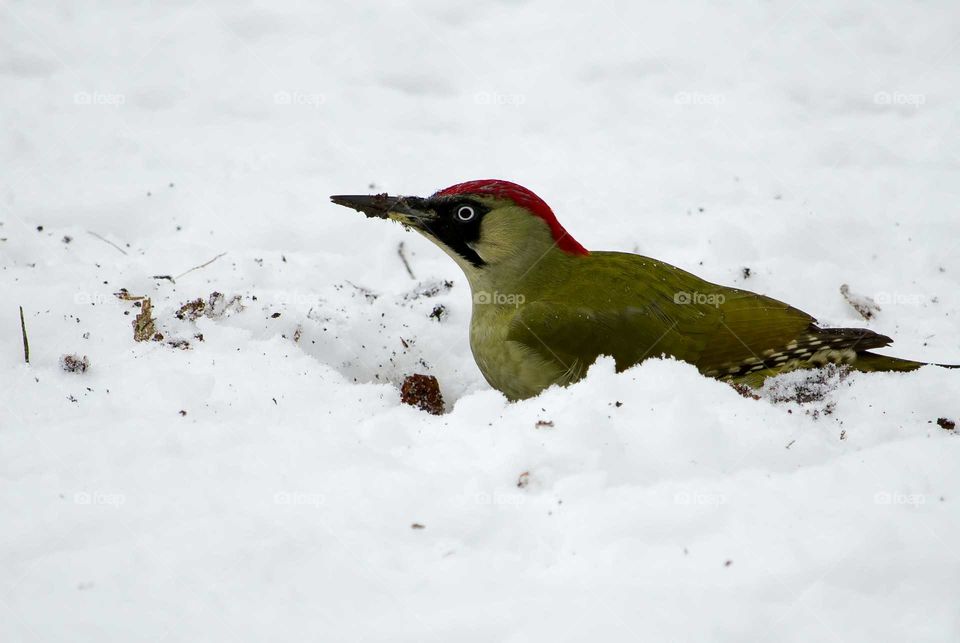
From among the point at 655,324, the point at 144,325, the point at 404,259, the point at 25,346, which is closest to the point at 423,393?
the point at 655,324

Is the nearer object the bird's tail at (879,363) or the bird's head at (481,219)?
the bird's tail at (879,363)

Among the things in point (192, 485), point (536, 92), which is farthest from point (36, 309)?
point (536, 92)

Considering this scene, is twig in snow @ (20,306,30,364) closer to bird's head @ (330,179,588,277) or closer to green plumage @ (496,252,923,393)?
bird's head @ (330,179,588,277)

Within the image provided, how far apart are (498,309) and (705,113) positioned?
9.29 feet

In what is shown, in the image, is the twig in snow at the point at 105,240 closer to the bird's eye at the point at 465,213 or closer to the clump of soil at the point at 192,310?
the clump of soil at the point at 192,310

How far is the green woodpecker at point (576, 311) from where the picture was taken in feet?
12.6

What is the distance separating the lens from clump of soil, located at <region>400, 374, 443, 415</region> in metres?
3.79

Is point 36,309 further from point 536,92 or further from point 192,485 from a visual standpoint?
point 536,92

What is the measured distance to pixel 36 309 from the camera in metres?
3.81

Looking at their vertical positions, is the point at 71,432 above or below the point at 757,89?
below

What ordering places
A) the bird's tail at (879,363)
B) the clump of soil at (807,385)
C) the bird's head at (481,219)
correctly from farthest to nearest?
1. the bird's head at (481,219)
2. the bird's tail at (879,363)
3. the clump of soil at (807,385)

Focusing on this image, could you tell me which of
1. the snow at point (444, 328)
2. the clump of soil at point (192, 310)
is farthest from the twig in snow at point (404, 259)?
the clump of soil at point (192, 310)

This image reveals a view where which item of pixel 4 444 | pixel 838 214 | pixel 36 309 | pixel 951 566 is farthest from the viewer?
pixel 838 214

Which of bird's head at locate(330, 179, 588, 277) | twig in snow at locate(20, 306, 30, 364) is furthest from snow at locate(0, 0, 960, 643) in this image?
bird's head at locate(330, 179, 588, 277)
